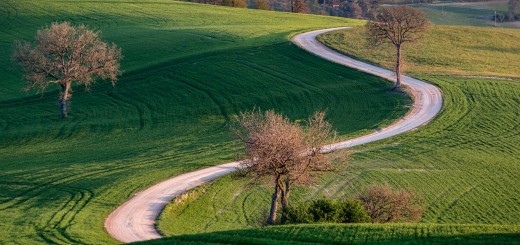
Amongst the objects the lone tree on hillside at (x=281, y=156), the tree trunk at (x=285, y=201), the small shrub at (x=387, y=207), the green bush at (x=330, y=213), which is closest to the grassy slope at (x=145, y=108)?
the lone tree on hillside at (x=281, y=156)

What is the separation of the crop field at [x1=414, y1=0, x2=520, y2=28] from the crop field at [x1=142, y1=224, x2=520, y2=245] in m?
111

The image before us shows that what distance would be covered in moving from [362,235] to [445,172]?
2184 cm

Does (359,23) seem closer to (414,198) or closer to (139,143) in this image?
(139,143)

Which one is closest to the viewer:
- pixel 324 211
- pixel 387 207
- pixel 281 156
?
pixel 324 211

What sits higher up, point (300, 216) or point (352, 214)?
point (352, 214)

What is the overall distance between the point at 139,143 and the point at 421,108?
74.0ft

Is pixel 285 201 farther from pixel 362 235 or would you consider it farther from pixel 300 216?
pixel 362 235

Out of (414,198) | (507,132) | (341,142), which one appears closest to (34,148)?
(341,142)

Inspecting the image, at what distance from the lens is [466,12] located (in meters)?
149

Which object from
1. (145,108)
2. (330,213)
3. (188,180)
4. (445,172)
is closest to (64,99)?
(145,108)

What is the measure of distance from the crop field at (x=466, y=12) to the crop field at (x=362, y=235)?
11080 cm

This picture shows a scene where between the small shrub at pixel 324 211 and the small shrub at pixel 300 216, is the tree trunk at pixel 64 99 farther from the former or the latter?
the small shrub at pixel 324 211

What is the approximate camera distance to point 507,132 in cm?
5853

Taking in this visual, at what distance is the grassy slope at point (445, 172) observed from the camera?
42938mm
